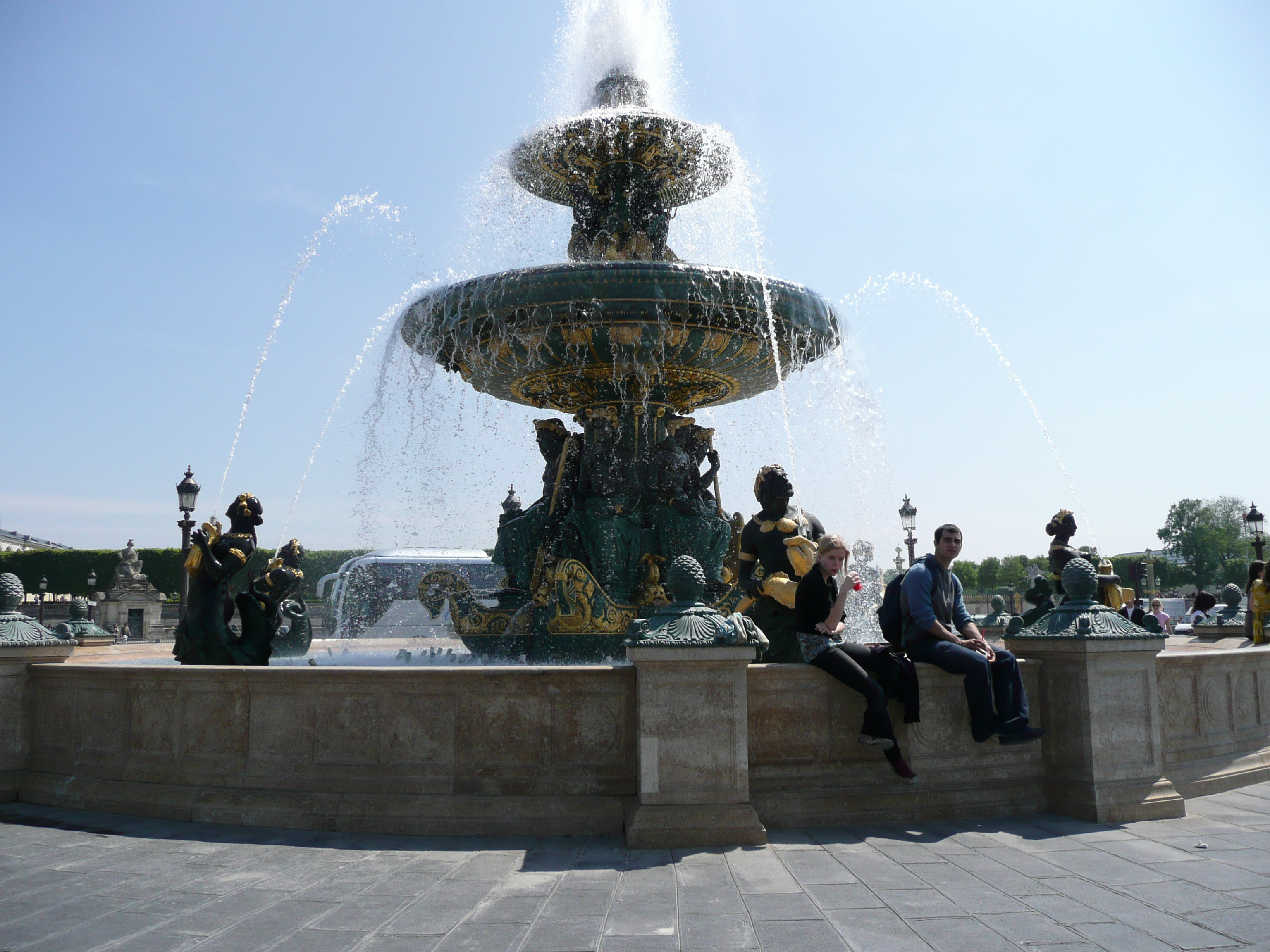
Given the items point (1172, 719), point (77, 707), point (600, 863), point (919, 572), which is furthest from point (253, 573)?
point (1172, 719)

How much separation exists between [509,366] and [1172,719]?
7177mm

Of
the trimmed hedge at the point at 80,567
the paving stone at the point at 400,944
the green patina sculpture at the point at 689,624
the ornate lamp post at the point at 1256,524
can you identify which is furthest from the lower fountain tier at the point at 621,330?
the trimmed hedge at the point at 80,567

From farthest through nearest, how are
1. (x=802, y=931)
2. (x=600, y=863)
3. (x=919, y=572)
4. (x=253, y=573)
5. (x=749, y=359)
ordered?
1. (x=749, y=359)
2. (x=253, y=573)
3. (x=919, y=572)
4. (x=600, y=863)
5. (x=802, y=931)

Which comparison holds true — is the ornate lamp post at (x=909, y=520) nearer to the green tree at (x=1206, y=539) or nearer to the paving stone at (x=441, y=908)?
the paving stone at (x=441, y=908)

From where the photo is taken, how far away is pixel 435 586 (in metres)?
11.1

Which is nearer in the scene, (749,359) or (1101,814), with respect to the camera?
(1101,814)

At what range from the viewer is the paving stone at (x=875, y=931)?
331 cm

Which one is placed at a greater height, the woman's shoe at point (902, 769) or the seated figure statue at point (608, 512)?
the seated figure statue at point (608, 512)

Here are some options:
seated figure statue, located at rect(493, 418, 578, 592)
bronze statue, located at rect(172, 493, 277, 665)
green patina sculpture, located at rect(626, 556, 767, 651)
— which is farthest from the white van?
green patina sculpture, located at rect(626, 556, 767, 651)

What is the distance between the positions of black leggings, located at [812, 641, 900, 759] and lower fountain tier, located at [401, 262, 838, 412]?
15.3 ft

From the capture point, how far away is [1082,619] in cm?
553

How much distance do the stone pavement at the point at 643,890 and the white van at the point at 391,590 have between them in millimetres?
7607

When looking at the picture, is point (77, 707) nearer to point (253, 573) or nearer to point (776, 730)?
point (253, 573)

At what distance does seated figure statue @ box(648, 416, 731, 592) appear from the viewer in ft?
32.6
